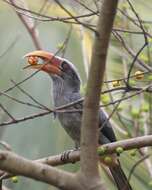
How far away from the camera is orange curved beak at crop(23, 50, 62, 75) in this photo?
3320mm

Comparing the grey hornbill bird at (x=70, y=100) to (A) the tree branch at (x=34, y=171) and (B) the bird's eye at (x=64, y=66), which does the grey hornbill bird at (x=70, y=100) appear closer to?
(B) the bird's eye at (x=64, y=66)

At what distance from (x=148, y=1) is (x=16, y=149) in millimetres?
1952

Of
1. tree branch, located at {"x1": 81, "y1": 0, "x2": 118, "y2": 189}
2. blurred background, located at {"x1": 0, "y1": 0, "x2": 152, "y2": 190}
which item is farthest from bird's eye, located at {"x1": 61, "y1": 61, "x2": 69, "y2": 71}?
tree branch, located at {"x1": 81, "y1": 0, "x2": 118, "y2": 189}

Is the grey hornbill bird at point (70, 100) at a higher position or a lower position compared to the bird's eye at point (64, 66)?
lower

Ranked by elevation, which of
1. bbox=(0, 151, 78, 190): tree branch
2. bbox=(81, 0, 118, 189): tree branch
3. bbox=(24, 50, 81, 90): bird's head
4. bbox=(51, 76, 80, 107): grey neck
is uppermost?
bbox=(24, 50, 81, 90): bird's head

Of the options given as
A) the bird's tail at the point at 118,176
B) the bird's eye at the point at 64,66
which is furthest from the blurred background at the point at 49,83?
the bird's tail at the point at 118,176

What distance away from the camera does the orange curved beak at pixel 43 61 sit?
131 inches

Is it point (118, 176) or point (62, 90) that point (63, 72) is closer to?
point (62, 90)

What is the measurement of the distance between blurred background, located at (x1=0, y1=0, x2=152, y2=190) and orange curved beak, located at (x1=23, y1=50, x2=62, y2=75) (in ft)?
0.95

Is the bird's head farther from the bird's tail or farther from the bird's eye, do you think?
the bird's tail

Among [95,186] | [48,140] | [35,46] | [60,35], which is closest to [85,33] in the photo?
[60,35]

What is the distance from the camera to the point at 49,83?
202 inches

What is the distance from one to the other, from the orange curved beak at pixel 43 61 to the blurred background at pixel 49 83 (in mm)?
289

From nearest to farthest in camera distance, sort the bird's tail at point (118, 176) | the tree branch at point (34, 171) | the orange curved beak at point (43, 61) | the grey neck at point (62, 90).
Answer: the tree branch at point (34, 171), the orange curved beak at point (43, 61), the bird's tail at point (118, 176), the grey neck at point (62, 90)
